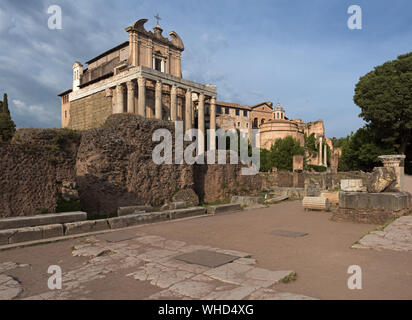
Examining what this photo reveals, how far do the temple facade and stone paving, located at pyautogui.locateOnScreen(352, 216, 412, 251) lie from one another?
26.7m

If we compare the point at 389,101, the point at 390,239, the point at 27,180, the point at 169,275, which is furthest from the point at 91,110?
the point at 390,239

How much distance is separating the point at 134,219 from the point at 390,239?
638 centimetres

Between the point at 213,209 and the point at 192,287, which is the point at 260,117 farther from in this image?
the point at 192,287

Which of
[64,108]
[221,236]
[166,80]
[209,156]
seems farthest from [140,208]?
[64,108]

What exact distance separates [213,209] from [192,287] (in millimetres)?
7189

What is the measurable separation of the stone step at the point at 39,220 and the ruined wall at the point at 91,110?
2833 centimetres

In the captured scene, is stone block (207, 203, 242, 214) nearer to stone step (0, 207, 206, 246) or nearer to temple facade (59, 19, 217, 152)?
stone step (0, 207, 206, 246)

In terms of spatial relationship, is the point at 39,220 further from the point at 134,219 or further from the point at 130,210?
the point at 130,210

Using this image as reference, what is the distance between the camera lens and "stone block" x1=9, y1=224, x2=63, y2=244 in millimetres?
5883

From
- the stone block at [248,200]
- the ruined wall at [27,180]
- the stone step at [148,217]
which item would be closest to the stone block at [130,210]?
the stone step at [148,217]

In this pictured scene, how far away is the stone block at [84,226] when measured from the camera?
6.71 m

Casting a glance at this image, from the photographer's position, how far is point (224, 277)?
375 centimetres

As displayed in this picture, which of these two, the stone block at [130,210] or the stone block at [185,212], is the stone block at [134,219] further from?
the stone block at [130,210]

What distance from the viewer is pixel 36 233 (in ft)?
20.2
